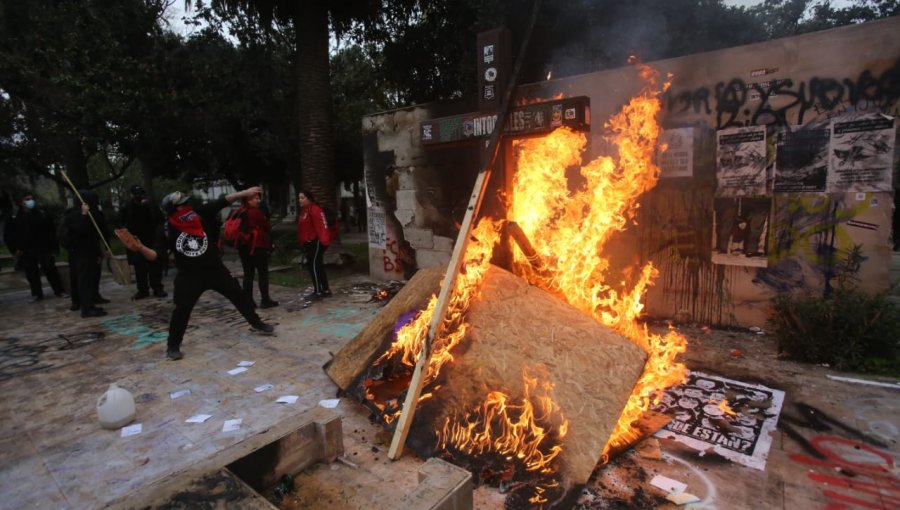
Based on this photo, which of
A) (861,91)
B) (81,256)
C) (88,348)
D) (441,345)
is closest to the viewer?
(441,345)

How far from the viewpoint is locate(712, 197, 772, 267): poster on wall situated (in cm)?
617

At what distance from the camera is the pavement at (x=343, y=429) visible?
3143 mm

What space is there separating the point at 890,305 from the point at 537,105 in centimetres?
451

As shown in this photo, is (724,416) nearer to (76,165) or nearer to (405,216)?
(405,216)

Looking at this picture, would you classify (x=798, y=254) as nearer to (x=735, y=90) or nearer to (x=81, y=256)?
(x=735, y=90)

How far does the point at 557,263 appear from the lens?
5.09m

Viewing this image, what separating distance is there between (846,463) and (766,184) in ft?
12.9

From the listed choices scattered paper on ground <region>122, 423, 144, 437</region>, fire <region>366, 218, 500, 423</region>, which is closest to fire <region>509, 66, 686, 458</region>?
fire <region>366, 218, 500, 423</region>

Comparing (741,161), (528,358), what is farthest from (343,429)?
(741,161)

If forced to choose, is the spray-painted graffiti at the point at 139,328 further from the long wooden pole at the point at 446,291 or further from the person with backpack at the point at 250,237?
the long wooden pole at the point at 446,291

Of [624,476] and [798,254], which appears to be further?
[798,254]

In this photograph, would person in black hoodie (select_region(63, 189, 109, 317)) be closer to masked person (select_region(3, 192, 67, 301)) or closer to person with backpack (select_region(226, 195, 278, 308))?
masked person (select_region(3, 192, 67, 301))

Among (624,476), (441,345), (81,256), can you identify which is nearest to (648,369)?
(624,476)

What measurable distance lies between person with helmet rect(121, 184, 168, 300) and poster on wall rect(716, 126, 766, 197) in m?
10.2
